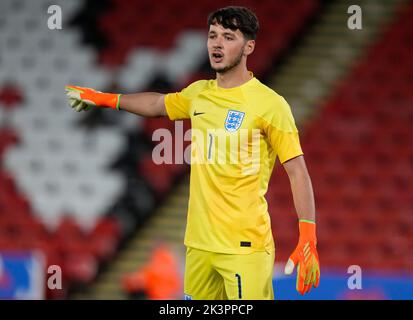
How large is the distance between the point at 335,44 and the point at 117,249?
2.87 m

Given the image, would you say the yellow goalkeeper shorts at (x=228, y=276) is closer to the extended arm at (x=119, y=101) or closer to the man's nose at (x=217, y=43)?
the extended arm at (x=119, y=101)

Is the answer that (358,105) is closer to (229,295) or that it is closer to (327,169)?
(327,169)

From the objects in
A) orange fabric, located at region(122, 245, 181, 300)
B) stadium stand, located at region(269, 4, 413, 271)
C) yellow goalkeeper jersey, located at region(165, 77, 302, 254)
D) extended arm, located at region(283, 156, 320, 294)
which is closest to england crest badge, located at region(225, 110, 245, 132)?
yellow goalkeeper jersey, located at region(165, 77, 302, 254)

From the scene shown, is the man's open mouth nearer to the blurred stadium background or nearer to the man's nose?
the man's nose

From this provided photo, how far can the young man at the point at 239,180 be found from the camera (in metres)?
3.40

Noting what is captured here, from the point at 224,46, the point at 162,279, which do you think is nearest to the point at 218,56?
the point at 224,46

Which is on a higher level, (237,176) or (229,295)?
(237,176)

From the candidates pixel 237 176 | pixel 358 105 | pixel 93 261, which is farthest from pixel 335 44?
pixel 237 176

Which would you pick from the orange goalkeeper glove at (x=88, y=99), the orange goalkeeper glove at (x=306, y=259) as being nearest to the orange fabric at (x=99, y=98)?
the orange goalkeeper glove at (x=88, y=99)

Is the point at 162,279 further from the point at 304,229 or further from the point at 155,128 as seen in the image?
the point at 304,229

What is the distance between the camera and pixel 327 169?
765 cm

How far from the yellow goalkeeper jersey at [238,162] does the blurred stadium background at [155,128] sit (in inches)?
138

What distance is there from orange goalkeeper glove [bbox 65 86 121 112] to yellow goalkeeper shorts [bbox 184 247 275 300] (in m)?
0.75

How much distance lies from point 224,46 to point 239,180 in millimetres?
529
